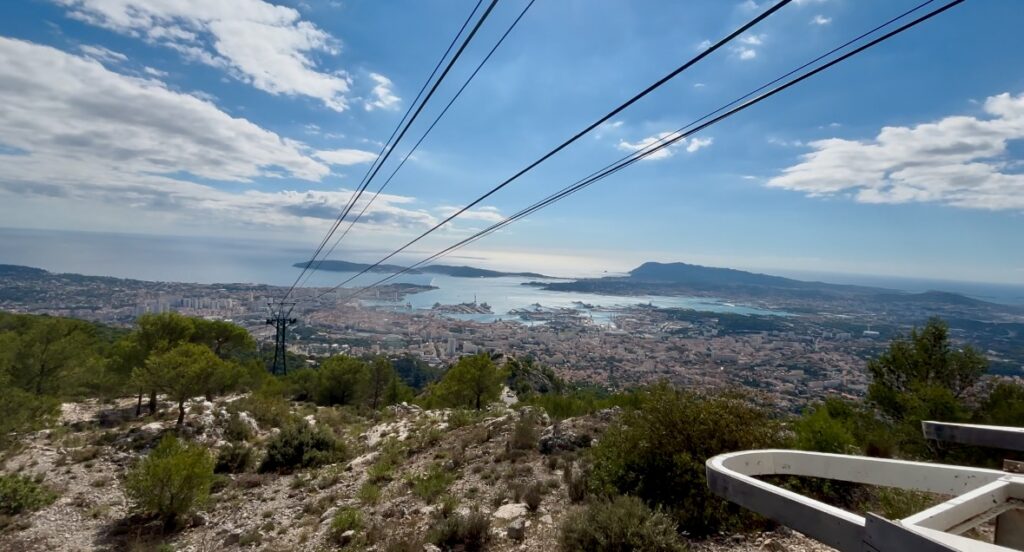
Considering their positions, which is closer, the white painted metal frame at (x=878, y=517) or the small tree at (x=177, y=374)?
the white painted metal frame at (x=878, y=517)

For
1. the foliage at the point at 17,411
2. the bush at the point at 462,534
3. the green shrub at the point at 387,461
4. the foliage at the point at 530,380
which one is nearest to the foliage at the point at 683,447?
the bush at the point at 462,534

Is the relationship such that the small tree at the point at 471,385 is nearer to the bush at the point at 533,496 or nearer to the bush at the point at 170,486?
the bush at the point at 170,486

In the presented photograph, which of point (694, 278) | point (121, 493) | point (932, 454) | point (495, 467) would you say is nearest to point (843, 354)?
point (932, 454)

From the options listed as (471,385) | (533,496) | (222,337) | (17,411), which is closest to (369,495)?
(533,496)

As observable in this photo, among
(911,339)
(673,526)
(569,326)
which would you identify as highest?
(911,339)

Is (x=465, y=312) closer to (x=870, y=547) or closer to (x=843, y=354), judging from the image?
(x=843, y=354)

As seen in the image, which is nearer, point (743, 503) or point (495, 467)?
point (743, 503)
